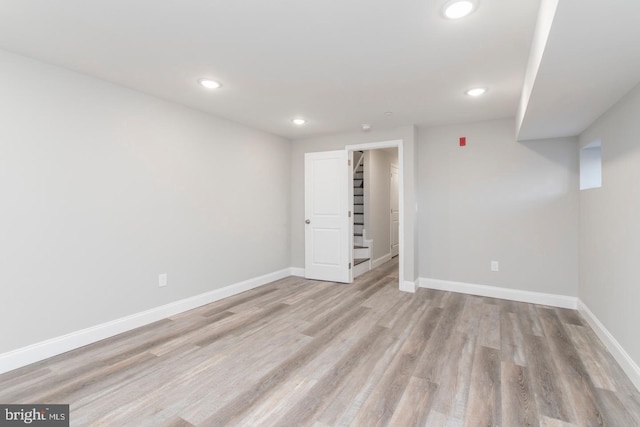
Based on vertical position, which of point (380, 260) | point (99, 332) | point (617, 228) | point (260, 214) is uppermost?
point (260, 214)

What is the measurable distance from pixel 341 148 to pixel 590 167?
2975 millimetres

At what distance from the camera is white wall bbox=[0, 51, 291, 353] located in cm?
219

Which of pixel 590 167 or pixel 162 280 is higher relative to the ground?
pixel 590 167

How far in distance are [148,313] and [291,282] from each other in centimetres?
206

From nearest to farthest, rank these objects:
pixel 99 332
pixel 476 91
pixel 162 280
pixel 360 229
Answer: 1. pixel 99 332
2. pixel 476 91
3. pixel 162 280
4. pixel 360 229

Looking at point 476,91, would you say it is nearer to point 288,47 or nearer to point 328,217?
point 288,47

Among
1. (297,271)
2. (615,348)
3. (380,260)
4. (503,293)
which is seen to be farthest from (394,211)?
(615,348)

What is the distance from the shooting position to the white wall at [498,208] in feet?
11.5

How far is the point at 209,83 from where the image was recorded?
2717mm

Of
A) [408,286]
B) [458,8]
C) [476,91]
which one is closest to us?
[458,8]

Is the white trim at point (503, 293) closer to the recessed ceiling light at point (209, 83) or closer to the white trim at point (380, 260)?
the white trim at point (380, 260)

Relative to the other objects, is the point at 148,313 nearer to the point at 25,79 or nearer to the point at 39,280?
the point at 39,280

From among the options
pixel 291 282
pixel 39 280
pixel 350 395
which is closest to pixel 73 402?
pixel 39 280

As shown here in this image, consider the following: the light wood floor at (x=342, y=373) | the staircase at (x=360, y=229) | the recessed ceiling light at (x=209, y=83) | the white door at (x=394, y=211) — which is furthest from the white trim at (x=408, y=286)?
the recessed ceiling light at (x=209, y=83)
